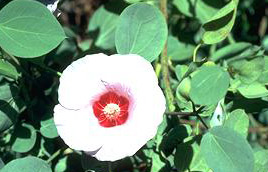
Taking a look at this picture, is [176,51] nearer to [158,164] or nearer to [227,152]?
[158,164]

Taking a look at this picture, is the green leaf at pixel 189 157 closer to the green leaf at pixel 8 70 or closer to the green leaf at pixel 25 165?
the green leaf at pixel 25 165

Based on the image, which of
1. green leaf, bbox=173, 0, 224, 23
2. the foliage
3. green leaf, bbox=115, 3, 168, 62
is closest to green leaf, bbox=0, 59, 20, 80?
the foliage

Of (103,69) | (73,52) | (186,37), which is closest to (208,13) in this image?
(186,37)

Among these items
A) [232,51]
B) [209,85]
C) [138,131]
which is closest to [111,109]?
[138,131]

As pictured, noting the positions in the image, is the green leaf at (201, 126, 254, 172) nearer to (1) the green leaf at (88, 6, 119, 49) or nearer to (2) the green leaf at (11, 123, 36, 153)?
(2) the green leaf at (11, 123, 36, 153)

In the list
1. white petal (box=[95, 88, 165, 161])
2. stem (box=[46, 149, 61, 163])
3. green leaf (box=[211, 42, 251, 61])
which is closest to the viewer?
white petal (box=[95, 88, 165, 161])

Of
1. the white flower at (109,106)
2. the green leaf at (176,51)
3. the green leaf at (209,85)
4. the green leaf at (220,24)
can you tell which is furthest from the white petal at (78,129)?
the green leaf at (176,51)

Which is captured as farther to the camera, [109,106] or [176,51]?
[176,51]
